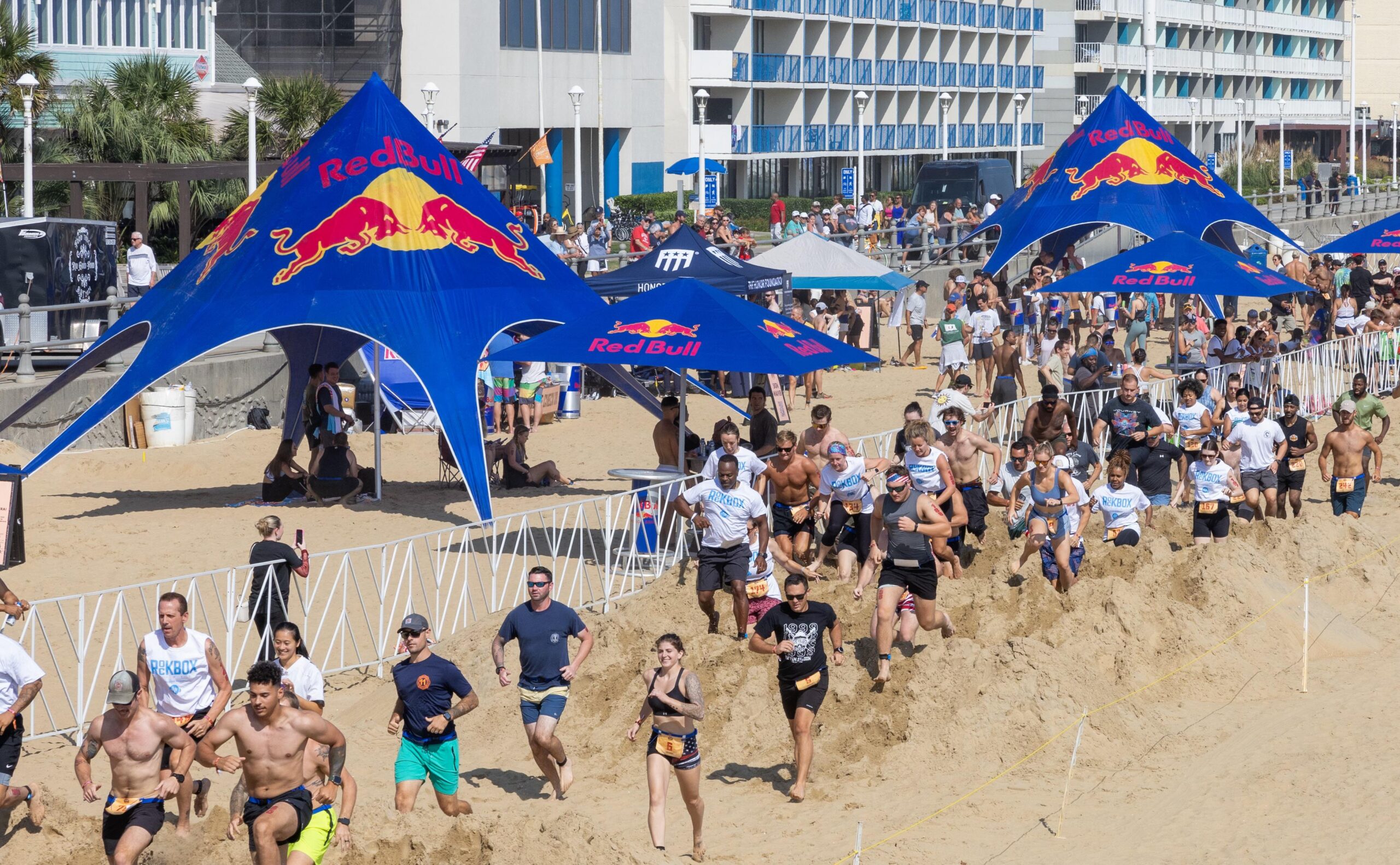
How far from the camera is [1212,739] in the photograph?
11312 millimetres

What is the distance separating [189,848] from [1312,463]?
1424cm

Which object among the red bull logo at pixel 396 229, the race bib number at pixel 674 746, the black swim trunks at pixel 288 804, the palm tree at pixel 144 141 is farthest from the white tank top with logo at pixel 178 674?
the palm tree at pixel 144 141

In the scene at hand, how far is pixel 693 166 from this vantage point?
157ft

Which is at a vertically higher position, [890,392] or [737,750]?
[890,392]

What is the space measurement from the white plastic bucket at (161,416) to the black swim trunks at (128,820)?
42.0ft

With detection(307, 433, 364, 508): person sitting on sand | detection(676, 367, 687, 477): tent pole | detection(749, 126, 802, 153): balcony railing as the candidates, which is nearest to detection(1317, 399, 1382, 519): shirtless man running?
detection(676, 367, 687, 477): tent pole

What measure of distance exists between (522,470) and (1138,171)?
40.3 ft

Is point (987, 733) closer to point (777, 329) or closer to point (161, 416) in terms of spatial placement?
point (777, 329)

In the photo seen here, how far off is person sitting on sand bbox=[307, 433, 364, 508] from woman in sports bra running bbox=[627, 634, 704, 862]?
8.68m

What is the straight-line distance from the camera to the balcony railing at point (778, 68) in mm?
55156

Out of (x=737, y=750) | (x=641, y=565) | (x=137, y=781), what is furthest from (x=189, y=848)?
(x=641, y=565)

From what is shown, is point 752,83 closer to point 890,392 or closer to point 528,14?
point 528,14

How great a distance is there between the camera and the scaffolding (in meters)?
47.5

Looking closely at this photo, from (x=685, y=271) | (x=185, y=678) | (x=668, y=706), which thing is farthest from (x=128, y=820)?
(x=685, y=271)
